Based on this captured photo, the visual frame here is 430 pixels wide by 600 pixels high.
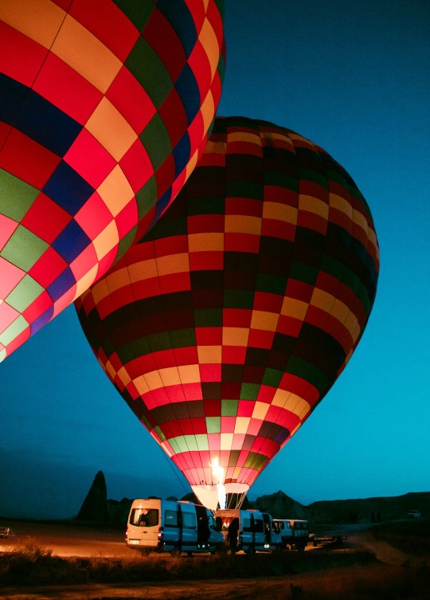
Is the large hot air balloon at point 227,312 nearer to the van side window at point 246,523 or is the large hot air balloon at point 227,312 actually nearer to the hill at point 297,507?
the van side window at point 246,523

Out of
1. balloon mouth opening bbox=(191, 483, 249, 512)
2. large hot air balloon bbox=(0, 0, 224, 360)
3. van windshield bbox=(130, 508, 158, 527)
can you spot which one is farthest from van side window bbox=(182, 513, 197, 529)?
large hot air balloon bbox=(0, 0, 224, 360)

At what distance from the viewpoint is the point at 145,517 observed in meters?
11.9

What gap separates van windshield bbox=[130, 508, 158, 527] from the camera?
38.5 ft

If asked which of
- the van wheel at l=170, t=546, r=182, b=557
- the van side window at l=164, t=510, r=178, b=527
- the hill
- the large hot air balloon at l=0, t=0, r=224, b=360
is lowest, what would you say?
the van wheel at l=170, t=546, r=182, b=557

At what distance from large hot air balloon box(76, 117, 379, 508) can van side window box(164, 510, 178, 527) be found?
1.74 meters

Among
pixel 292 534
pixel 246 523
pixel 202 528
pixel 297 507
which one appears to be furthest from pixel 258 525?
pixel 297 507

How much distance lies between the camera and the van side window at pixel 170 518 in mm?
11734

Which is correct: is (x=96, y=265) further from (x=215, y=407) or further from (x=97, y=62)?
(x=215, y=407)

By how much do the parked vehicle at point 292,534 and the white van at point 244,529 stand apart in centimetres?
259

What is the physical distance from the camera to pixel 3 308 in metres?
7.23

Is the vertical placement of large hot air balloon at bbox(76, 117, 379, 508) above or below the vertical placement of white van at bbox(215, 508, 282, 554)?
above

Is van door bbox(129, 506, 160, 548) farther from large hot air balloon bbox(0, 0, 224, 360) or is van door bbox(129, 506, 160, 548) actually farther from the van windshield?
large hot air balloon bbox(0, 0, 224, 360)

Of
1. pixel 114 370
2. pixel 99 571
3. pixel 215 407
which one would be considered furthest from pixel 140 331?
pixel 99 571

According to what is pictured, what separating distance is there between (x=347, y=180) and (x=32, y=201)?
422 inches
